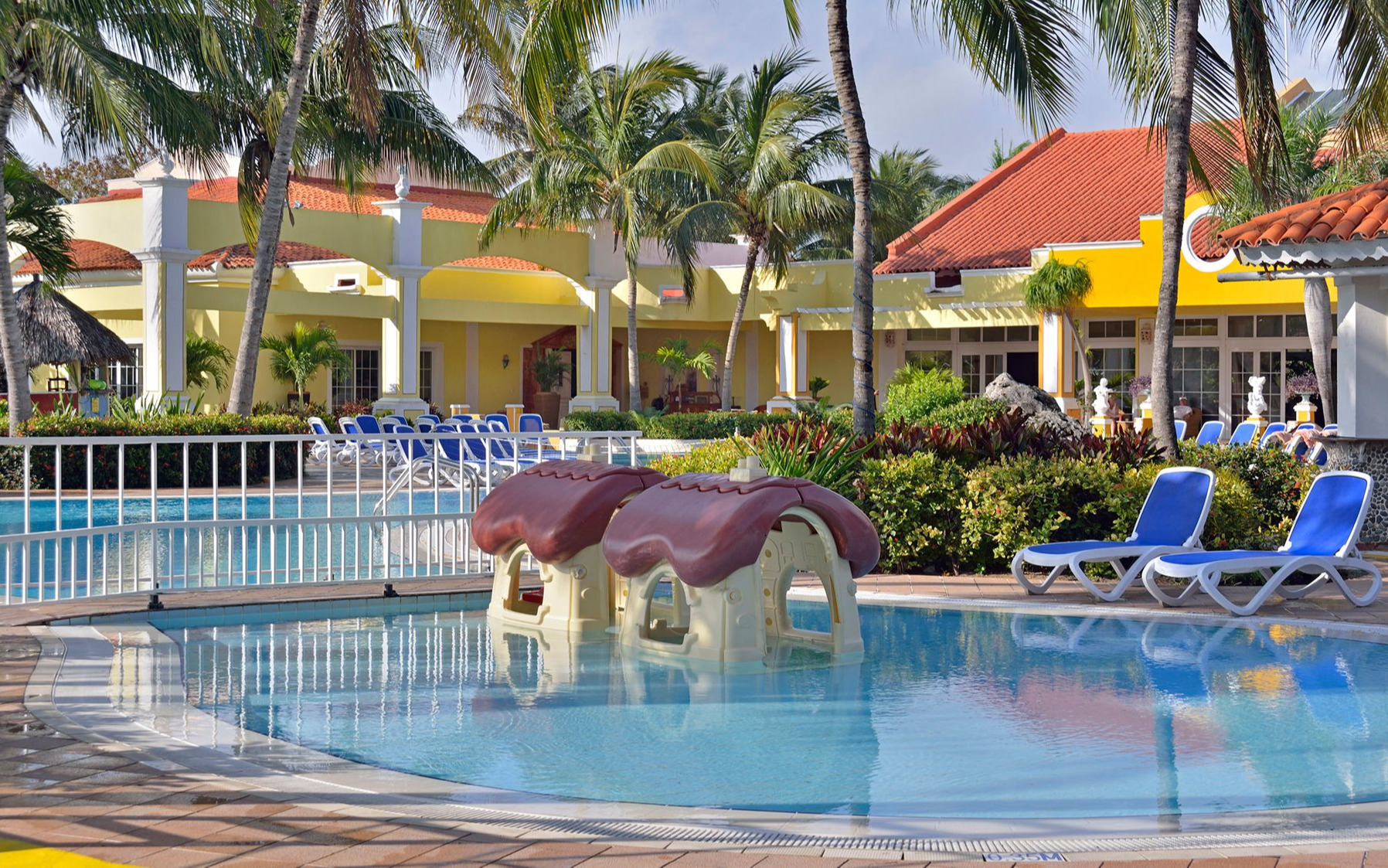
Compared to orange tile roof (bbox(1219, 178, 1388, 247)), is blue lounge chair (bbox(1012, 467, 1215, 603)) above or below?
below

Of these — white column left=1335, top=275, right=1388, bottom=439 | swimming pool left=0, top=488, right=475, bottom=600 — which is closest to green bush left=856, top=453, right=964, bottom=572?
swimming pool left=0, top=488, right=475, bottom=600

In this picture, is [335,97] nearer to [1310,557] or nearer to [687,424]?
[687,424]

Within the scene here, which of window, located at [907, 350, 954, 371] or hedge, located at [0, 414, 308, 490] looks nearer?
hedge, located at [0, 414, 308, 490]

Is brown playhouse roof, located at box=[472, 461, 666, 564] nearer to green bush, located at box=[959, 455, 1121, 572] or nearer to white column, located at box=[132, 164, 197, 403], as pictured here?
green bush, located at box=[959, 455, 1121, 572]

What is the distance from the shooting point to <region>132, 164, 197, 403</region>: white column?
→ 22.6 metres

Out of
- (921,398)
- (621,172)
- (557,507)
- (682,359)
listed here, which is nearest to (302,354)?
(621,172)

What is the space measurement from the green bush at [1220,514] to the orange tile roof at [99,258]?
23800 mm

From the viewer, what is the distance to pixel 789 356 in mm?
32000

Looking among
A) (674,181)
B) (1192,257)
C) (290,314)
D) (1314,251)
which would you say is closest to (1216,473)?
(1314,251)

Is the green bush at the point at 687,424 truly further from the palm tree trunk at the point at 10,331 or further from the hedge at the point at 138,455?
the palm tree trunk at the point at 10,331

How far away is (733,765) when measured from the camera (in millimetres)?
5434

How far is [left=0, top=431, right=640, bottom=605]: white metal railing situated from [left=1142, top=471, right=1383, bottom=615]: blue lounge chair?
391cm

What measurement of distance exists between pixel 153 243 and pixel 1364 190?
18.2 meters

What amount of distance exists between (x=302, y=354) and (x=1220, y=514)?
22045 millimetres
